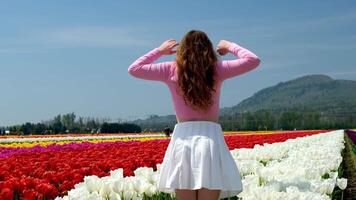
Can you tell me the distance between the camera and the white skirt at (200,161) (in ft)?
12.8

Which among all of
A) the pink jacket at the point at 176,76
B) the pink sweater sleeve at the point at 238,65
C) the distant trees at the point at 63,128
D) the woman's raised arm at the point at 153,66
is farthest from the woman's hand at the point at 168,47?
the distant trees at the point at 63,128

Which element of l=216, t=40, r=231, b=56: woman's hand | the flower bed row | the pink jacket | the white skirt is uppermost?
l=216, t=40, r=231, b=56: woman's hand

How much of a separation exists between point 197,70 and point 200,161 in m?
0.66

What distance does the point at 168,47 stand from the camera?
4355 mm

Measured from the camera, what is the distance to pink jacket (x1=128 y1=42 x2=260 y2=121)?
406cm

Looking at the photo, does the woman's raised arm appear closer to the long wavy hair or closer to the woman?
the woman

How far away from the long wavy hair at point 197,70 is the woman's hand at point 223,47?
36cm

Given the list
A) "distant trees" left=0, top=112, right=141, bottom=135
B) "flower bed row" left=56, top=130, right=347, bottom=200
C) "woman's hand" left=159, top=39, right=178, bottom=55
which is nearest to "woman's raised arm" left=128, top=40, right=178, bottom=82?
"woman's hand" left=159, top=39, right=178, bottom=55

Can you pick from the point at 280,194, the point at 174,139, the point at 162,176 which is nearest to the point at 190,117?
the point at 174,139

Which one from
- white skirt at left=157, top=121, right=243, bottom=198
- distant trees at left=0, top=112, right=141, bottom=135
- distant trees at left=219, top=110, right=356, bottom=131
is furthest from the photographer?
distant trees at left=219, top=110, right=356, bottom=131

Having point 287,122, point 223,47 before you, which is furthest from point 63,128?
point 223,47

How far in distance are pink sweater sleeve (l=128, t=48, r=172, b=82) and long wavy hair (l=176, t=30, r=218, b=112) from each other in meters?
0.15

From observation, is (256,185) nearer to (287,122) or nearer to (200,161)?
(200,161)

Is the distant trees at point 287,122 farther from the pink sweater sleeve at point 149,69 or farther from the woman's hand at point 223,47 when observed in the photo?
the pink sweater sleeve at point 149,69
